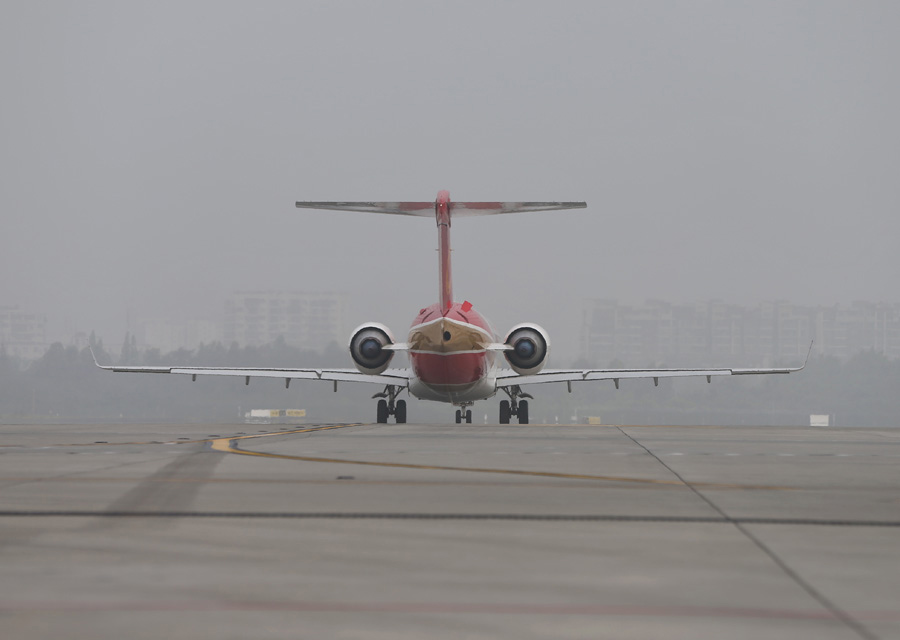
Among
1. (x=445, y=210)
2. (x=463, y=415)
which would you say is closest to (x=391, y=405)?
(x=463, y=415)

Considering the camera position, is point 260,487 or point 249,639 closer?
point 249,639

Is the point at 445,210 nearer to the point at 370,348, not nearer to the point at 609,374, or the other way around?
the point at 370,348

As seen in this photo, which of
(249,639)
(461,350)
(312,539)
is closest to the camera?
(249,639)

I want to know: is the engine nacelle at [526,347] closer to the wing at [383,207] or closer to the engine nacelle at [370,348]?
the engine nacelle at [370,348]

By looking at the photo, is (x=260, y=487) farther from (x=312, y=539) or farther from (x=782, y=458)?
(x=782, y=458)

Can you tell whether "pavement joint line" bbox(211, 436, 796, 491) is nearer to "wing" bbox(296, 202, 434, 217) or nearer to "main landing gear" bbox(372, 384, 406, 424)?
"wing" bbox(296, 202, 434, 217)

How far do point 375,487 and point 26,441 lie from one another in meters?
14.6

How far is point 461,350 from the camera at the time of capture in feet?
129

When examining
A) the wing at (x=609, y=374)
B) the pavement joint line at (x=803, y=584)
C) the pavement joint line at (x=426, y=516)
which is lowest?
the pavement joint line at (x=803, y=584)

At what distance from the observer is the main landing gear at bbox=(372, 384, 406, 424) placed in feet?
150

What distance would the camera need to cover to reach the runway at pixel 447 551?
588 centimetres

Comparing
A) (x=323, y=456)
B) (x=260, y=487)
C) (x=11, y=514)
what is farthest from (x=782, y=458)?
(x=11, y=514)

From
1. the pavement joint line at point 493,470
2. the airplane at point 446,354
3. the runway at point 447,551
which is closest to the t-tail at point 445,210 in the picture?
the airplane at point 446,354

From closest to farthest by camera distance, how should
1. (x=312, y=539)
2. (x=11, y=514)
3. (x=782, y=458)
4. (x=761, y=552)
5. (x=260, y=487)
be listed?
1. (x=761, y=552)
2. (x=312, y=539)
3. (x=11, y=514)
4. (x=260, y=487)
5. (x=782, y=458)
